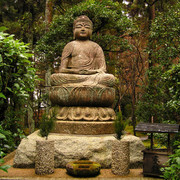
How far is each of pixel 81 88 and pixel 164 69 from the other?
3404 millimetres

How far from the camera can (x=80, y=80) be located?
582cm

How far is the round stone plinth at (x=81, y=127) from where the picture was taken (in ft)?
16.3

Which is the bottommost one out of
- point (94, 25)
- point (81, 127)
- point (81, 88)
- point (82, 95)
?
point (81, 127)

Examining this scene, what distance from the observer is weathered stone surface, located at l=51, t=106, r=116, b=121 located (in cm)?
527

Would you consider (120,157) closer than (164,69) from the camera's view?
Yes

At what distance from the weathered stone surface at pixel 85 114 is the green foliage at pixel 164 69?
146 centimetres

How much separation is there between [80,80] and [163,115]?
11.9 feet

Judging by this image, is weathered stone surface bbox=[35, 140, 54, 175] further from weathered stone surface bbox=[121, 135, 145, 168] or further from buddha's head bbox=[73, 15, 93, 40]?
buddha's head bbox=[73, 15, 93, 40]

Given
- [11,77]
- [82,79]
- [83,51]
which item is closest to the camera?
[11,77]

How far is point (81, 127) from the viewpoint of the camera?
497 cm

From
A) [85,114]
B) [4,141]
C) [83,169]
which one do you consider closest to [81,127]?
[85,114]

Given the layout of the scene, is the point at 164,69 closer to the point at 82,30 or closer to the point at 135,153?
the point at 82,30

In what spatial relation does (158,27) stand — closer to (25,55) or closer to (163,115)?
(163,115)

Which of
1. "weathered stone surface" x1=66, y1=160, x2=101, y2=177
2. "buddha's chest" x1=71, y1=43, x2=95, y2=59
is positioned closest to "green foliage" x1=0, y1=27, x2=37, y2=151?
"weathered stone surface" x1=66, y1=160, x2=101, y2=177
